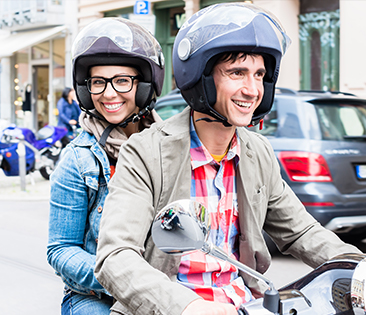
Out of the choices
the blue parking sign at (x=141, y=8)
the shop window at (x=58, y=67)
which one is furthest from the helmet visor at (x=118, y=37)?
the shop window at (x=58, y=67)

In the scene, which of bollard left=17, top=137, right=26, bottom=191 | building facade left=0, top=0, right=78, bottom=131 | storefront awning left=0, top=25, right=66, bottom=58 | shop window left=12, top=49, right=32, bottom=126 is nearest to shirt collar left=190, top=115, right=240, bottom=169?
bollard left=17, top=137, right=26, bottom=191

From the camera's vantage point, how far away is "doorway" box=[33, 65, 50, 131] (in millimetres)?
20859

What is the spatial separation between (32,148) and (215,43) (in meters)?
9.41

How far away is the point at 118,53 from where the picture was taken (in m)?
2.23

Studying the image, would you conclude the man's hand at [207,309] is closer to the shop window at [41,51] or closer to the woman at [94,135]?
the woman at [94,135]

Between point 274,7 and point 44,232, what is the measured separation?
850 cm

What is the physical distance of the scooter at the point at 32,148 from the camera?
403 inches

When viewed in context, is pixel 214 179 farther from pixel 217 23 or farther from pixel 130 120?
pixel 130 120

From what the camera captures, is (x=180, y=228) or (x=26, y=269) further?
(x=26, y=269)

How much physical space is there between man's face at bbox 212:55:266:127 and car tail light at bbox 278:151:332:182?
351 centimetres

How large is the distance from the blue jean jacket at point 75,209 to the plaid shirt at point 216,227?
526 mm

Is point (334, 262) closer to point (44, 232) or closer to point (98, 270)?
point (98, 270)

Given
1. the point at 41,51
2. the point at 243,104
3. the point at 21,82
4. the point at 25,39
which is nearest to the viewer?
the point at 243,104

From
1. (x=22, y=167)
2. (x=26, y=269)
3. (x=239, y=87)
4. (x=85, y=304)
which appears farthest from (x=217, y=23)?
(x=22, y=167)
